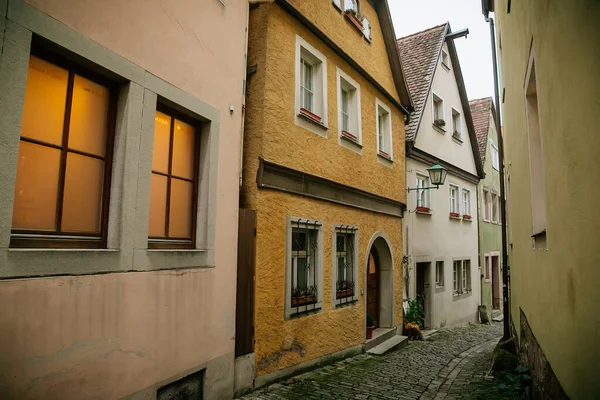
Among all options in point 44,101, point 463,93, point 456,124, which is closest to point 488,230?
point 456,124

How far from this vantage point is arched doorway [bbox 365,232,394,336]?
11055 millimetres

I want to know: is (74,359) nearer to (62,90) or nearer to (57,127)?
(57,127)

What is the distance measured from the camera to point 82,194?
3.95 m

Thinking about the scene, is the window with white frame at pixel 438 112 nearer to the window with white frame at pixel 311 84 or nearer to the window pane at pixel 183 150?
the window with white frame at pixel 311 84

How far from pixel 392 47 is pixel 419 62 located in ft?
14.0

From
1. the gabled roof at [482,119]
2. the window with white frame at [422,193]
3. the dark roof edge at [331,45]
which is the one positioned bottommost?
the window with white frame at [422,193]

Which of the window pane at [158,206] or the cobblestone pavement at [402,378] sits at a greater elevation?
the window pane at [158,206]

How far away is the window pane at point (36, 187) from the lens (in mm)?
3414

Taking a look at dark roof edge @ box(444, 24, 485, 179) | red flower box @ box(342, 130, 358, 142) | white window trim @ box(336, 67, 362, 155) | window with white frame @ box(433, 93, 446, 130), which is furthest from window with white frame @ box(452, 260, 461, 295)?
red flower box @ box(342, 130, 358, 142)

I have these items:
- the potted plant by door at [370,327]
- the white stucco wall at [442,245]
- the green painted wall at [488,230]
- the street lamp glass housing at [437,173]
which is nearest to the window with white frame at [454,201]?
the white stucco wall at [442,245]

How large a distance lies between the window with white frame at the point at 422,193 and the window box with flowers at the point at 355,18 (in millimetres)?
5206

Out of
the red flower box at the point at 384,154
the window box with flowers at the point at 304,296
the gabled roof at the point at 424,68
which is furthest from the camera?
the gabled roof at the point at 424,68

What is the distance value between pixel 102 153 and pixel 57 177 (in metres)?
0.53

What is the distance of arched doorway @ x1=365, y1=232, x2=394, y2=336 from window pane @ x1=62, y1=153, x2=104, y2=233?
7814 millimetres
